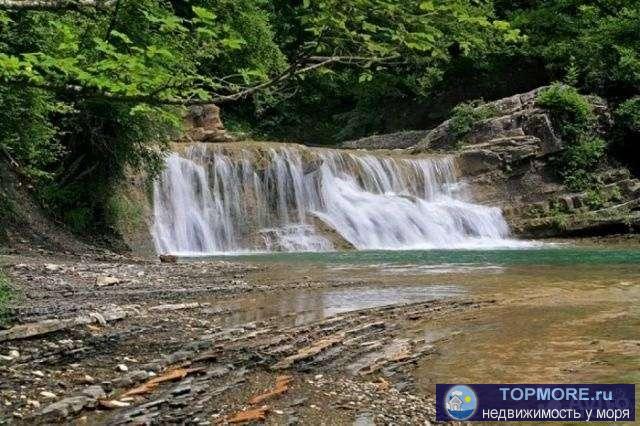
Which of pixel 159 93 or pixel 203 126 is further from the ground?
pixel 203 126

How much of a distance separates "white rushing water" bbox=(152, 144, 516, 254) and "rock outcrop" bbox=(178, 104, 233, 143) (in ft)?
8.74

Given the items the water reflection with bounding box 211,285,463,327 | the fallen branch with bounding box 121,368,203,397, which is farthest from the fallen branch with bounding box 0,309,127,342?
the fallen branch with bounding box 121,368,203,397

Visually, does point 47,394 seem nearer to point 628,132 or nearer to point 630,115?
point 630,115

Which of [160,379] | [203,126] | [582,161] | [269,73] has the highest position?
[203,126]

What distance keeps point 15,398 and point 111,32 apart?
7.72 ft

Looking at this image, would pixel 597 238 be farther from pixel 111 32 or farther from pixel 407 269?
pixel 111 32

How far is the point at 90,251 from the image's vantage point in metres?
11.5

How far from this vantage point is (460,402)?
405cm

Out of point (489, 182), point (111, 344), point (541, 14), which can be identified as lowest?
point (111, 344)

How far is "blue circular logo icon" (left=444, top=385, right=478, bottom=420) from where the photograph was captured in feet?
12.8

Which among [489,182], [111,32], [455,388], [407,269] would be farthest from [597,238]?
[111,32]

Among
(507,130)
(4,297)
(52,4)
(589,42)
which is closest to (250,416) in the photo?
(4,297)

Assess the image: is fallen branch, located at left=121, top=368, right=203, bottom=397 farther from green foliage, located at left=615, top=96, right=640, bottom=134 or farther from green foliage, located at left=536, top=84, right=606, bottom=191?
green foliage, located at left=615, top=96, right=640, bottom=134

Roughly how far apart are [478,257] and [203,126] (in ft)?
37.6
